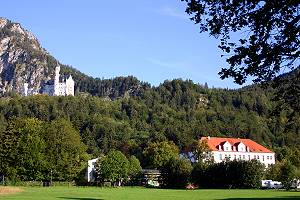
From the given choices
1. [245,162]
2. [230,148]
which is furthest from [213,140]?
[245,162]

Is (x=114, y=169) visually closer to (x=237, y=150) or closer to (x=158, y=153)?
(x=158, y=153)

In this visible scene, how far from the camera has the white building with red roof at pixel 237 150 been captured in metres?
133

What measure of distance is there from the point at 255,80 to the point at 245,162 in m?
74.2

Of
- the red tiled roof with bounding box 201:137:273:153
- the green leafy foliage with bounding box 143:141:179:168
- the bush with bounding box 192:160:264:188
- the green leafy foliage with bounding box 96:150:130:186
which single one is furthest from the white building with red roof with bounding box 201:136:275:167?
the bush with bounding box 192:160:264:188

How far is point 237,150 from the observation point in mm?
135750

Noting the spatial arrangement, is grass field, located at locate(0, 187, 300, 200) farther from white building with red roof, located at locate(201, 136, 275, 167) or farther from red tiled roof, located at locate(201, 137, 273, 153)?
red tiled roof, located at locate(201, 137, 273, 153)

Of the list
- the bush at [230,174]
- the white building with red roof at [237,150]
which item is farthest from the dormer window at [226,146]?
the bush at [230,174]

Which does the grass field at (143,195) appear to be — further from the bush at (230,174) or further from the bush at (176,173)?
the bush at (176,173)

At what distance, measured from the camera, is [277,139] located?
184625mm

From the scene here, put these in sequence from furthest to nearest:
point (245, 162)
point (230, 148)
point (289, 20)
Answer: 1. point (230, 148)
2. point (245, 162)
3. point (289, 20)

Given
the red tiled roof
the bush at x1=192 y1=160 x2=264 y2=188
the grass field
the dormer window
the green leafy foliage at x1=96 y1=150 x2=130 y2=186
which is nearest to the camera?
the grass field

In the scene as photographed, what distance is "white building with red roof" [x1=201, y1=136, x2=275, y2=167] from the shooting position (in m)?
133

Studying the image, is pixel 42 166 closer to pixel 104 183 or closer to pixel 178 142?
pixel 104 183

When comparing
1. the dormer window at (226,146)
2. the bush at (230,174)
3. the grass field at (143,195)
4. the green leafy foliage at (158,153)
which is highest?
the dormer window at (226,146)
